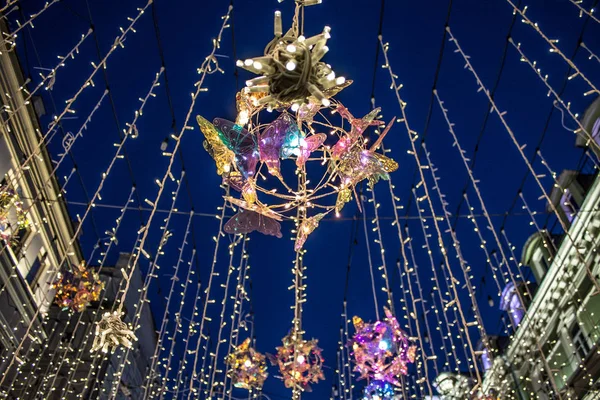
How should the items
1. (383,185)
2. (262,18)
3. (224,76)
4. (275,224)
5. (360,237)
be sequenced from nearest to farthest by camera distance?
(275,224) < (262,18) < (224,76) < (383,185) < (360,237)

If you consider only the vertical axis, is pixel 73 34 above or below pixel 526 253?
below

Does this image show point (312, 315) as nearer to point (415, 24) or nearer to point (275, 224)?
point (415, 24)

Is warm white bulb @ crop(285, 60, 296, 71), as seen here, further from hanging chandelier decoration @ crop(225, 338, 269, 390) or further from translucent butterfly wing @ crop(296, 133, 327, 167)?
hanging chandelier decoration @ crop(225, 338, 269, 390)

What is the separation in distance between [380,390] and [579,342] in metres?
4.77

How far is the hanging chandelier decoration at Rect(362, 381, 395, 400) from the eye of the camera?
651 cm

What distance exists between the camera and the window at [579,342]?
28.5 ft

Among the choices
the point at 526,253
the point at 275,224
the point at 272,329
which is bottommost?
the point at 275,224

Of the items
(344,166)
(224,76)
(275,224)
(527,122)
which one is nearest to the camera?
(344,166)

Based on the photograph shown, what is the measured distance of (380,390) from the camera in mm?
6555

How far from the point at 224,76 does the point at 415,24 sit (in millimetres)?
2571

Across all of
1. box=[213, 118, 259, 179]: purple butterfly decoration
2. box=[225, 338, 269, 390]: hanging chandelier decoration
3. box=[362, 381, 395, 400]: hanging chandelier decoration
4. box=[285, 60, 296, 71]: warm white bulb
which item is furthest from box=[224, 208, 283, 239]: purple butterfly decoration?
box=[225, 338, 269, 390]: hanging chandelier decoration

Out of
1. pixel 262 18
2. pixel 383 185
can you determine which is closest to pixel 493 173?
pixel 383 185

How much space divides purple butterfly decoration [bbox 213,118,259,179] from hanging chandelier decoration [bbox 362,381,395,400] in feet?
14.2

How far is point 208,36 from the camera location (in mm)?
6203
